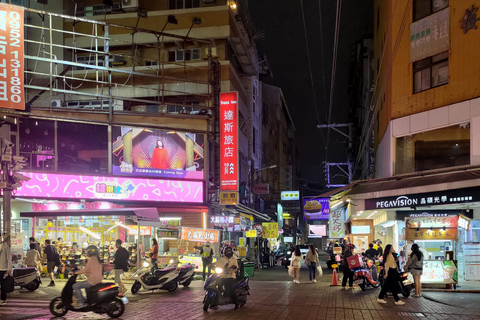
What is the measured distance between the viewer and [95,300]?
12.1 m

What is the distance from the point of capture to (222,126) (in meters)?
32.3

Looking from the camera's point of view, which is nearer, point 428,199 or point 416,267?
point 416,267

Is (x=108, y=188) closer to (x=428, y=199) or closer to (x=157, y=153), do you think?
(x=157, y=153)

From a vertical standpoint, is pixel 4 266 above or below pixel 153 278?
above

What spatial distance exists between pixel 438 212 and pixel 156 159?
16.1 metres

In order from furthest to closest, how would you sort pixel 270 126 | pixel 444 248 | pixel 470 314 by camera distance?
pixel 270 126
pixel 444 248
pixel 470 314

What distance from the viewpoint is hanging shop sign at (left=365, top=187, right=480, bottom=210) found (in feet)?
59.1

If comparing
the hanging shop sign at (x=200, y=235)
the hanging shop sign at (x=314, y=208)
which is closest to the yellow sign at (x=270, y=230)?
the hanging shop sign at (x=314, y=208)

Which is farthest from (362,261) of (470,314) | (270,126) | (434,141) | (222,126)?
(270,126)

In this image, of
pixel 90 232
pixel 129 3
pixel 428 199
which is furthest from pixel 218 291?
pixel 129 3

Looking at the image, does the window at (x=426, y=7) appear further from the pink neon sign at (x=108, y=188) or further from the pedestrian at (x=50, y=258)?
the pedestrian at (x=50, y=258)

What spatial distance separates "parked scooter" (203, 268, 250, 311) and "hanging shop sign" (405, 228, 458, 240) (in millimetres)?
8084

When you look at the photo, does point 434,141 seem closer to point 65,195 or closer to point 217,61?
point 217,61

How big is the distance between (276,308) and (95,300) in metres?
4.84
